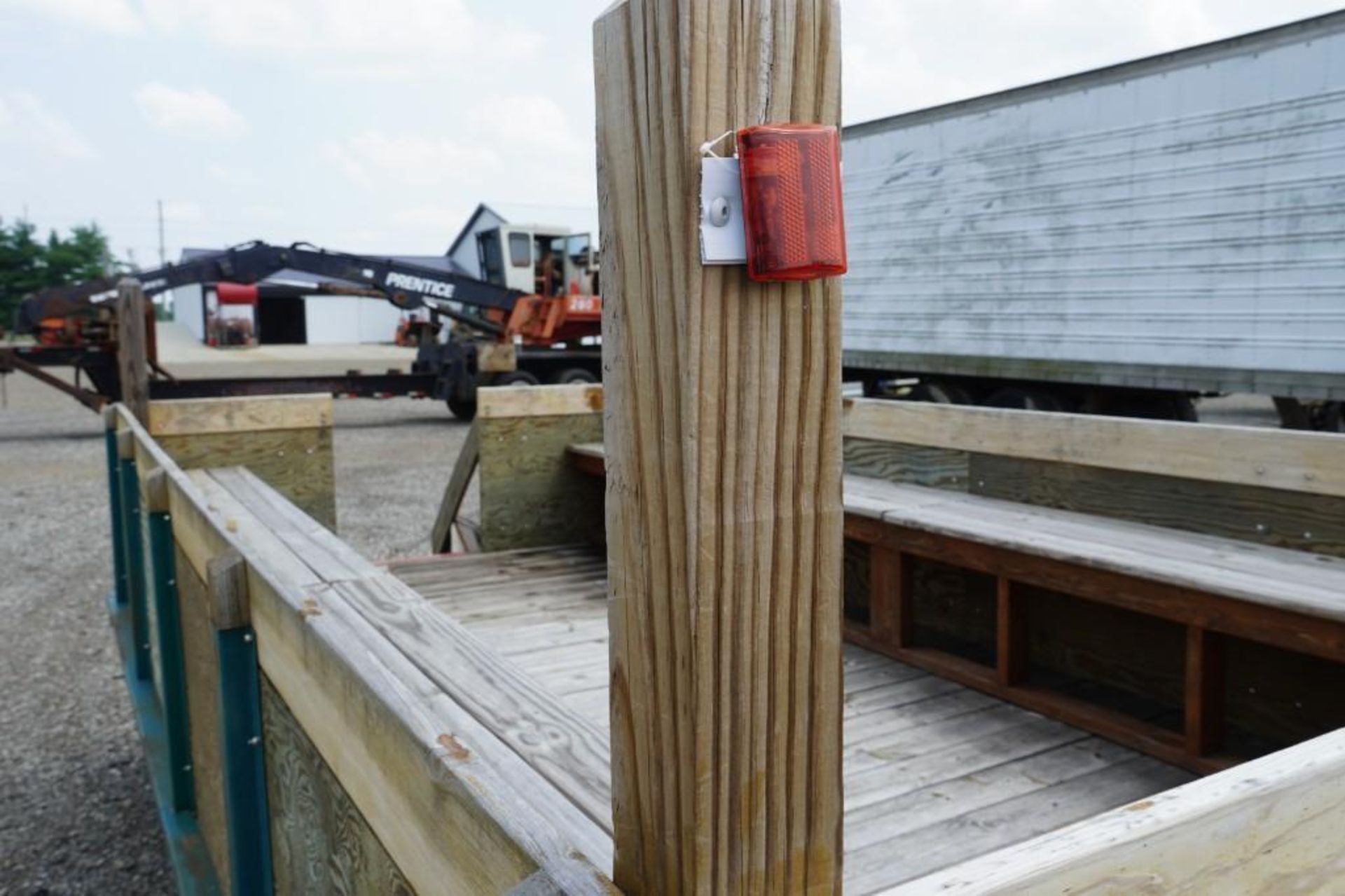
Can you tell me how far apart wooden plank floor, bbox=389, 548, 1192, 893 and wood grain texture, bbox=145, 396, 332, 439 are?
58.5 inches

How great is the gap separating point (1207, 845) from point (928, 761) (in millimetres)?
1603

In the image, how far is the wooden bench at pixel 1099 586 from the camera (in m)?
2.25

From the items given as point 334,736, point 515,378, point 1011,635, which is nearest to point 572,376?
point 515,378

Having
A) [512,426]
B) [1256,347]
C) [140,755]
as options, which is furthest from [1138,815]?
[1256,347]

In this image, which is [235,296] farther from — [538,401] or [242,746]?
[242,746]

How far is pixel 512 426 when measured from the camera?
15.3 ft

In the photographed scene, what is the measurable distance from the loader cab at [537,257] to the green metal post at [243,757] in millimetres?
16417

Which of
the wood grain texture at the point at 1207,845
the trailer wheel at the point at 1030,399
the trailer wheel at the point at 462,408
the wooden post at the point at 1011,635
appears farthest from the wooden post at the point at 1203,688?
the trailer wheel at the point at 462,408

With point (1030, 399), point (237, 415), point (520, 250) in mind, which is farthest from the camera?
point (520, 250)

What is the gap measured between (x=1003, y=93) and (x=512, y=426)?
708 centimetres

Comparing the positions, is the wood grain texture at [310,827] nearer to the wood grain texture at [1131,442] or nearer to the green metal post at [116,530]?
the wood grain texture at [1131,442]

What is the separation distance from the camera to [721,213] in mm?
726

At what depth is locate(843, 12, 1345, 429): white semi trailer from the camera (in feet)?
25.9

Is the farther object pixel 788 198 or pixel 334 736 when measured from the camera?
pixel 334 736
